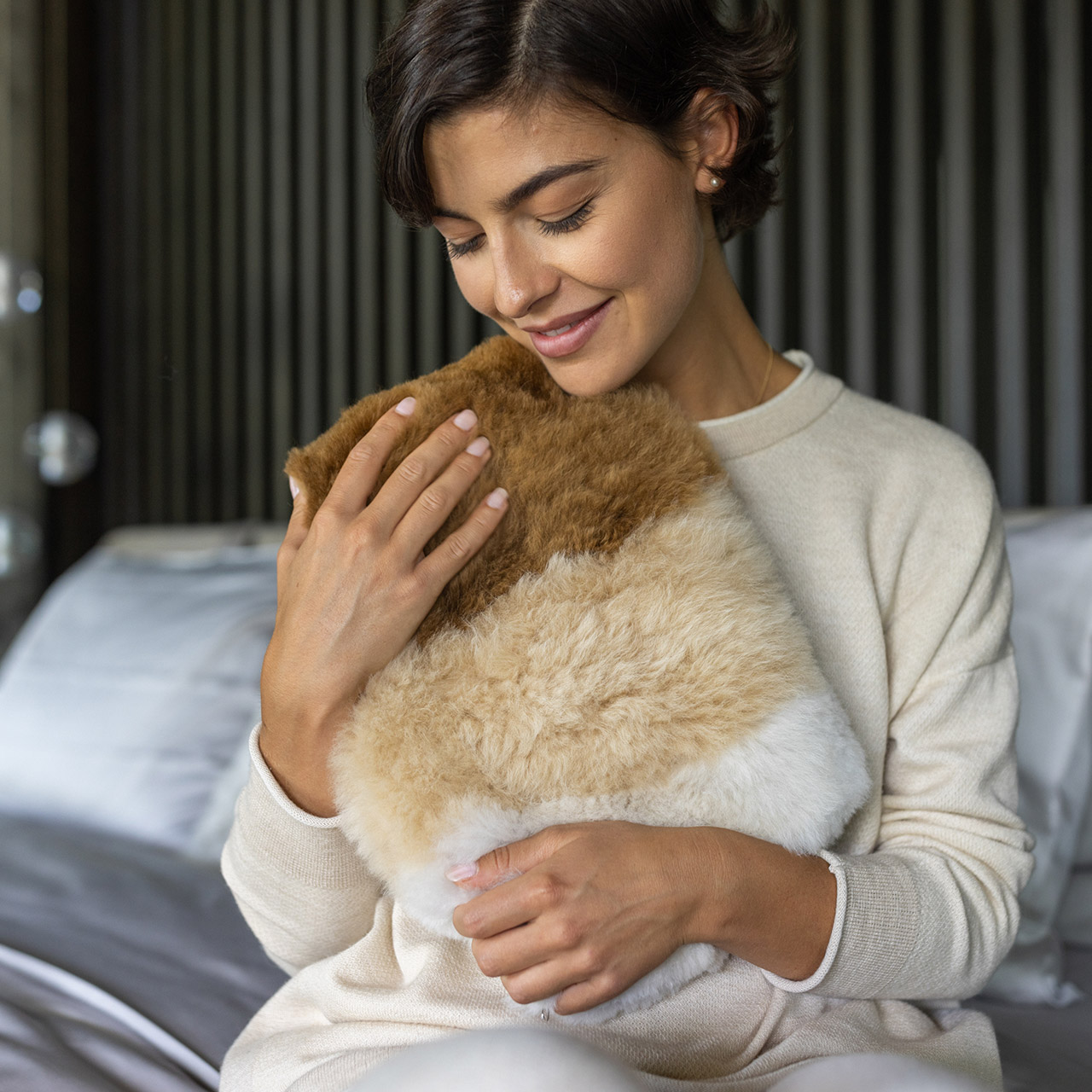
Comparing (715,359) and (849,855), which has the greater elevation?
(715,359)

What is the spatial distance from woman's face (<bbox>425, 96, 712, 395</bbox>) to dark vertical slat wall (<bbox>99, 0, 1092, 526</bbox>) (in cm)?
101

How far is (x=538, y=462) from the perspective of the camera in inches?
30.3

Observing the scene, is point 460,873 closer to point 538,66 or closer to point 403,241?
point 538,66

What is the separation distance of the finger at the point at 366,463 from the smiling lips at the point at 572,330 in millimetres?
126

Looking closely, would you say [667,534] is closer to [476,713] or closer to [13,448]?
[476,713]

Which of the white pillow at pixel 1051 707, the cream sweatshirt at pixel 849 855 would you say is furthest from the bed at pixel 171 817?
the cream sweatshirt at pixel 849 855

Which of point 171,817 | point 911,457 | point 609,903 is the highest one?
point 911,457

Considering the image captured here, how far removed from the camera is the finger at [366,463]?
2.57ft

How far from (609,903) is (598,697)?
0.14 m

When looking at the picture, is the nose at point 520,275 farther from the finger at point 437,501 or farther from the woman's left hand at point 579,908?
the woman's left hand at point 579,908

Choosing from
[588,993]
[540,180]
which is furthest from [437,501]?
[588,993]

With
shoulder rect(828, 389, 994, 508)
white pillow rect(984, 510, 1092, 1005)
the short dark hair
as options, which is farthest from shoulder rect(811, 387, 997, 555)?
white pillow rect(984, 510, 1092, 1005)

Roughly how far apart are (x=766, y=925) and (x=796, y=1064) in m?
0.09

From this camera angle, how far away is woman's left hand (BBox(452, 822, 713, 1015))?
682 millimetres
